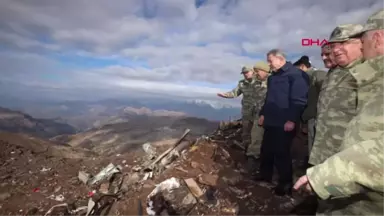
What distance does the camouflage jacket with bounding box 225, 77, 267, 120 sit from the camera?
6.20 meters

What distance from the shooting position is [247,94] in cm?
687

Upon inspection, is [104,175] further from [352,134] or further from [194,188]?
[352,134]

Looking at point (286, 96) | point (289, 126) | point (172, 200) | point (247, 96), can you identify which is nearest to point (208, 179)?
point (172, 200)

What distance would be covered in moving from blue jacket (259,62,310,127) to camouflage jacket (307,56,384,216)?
2803 millimetres

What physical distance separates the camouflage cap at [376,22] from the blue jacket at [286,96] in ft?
9.35

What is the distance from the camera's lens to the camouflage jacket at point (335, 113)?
2.81m

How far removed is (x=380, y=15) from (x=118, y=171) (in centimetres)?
612

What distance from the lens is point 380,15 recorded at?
5.51 feet

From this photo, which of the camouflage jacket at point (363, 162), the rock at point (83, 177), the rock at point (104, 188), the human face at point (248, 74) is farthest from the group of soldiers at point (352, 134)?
the rock at point (83, 177)

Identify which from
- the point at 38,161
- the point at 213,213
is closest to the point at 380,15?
the point at 213,213

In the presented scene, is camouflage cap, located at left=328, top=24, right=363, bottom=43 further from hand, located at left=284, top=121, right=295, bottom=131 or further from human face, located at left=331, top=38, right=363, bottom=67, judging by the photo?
hand, located at left=284, top=121, right=295, bottom=131

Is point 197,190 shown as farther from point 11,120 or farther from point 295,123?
point 11,120

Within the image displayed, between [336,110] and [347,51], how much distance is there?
62 centimetres

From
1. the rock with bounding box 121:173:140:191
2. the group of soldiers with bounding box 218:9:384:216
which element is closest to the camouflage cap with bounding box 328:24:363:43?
the group of soldiers with bounding box 218:9:384:216
